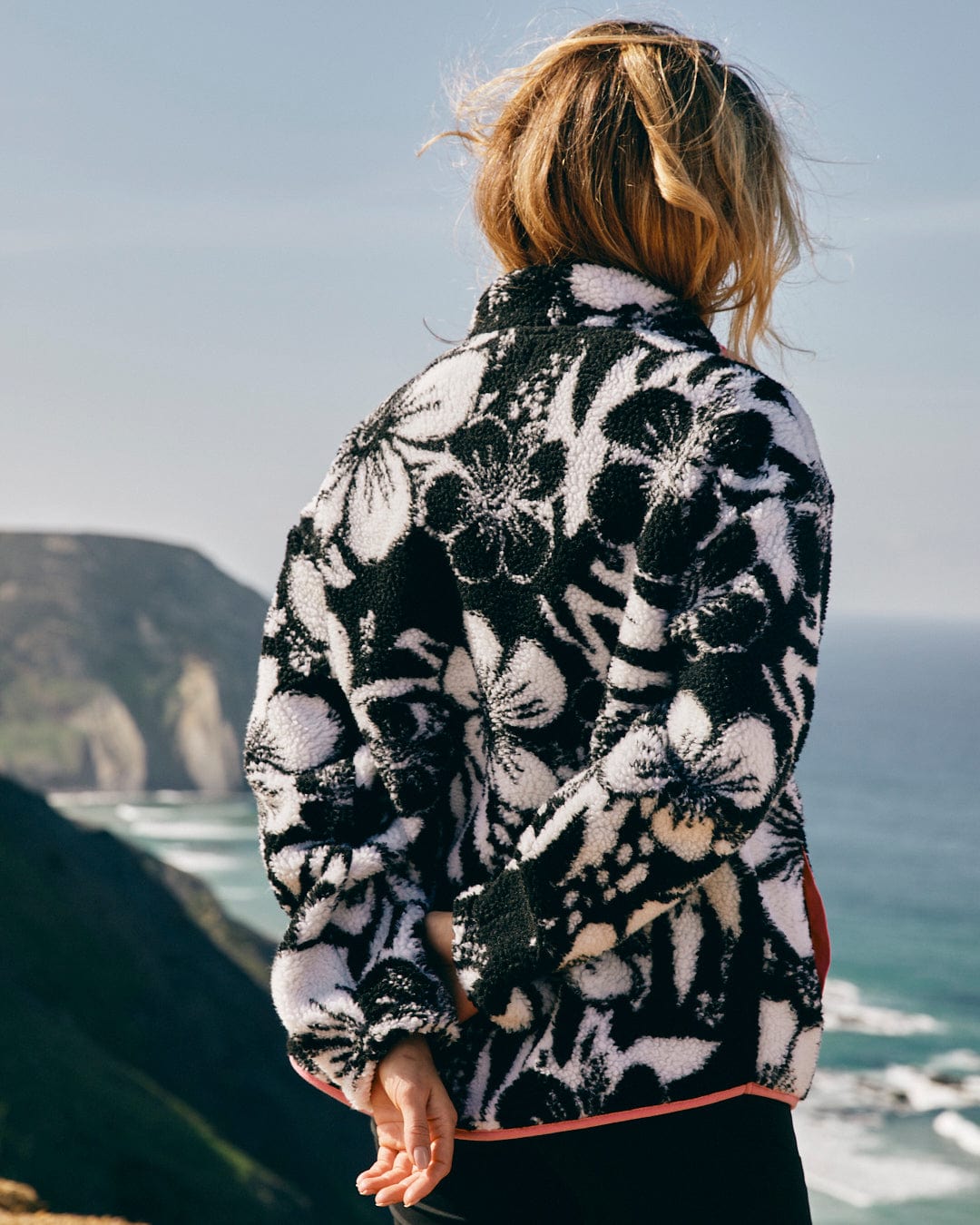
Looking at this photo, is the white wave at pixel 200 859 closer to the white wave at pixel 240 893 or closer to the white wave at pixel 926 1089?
the white wave at pixel 240 893

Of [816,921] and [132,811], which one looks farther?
[132,811]

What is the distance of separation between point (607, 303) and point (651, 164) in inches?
6.7

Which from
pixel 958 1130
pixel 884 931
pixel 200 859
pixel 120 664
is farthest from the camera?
pixel 120 664

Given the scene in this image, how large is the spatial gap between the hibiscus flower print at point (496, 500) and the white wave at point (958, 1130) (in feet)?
124

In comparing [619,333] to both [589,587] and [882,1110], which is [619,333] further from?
[882,1110]

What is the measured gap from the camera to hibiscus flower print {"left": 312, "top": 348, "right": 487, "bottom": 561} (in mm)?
1585

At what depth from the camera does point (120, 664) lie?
94.5 meters

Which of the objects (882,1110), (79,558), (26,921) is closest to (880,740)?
(79,558)

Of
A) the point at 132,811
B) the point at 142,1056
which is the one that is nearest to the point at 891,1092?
the point at 142,1056

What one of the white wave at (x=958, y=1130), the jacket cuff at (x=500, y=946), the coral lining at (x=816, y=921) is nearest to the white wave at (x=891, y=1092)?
the white wave at (x=958, y=1130)

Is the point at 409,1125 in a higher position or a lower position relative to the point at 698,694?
lower

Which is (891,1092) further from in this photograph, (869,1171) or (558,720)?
(558,720)

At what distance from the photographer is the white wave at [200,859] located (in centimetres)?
7175

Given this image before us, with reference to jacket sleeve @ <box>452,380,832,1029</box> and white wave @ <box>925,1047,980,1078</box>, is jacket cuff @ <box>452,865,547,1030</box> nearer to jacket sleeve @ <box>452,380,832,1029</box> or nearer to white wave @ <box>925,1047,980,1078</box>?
jacket sleeve @ <box>452,380,832,1029</box>
